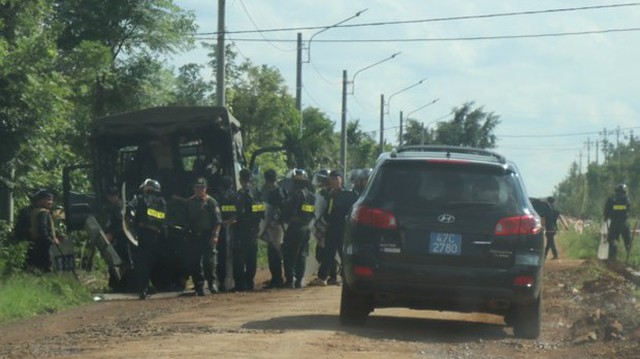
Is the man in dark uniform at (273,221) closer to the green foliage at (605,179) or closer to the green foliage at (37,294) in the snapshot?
the green foliage at (37,294)

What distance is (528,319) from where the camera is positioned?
43.3 feet

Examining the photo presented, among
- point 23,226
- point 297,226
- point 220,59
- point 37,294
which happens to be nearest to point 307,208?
point 297,226

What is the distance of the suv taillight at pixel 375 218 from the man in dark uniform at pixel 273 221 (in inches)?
284

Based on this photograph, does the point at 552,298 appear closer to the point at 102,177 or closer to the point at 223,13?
the point at 102,177

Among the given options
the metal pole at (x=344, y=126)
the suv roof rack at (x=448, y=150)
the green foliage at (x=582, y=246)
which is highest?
the metal pole at (x=344, y=126)

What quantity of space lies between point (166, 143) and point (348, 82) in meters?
34.7

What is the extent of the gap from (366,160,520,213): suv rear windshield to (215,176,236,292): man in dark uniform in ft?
22.2

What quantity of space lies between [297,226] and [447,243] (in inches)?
300

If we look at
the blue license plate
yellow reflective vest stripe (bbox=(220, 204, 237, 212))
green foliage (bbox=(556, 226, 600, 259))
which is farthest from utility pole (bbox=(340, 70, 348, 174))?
the blue license plate

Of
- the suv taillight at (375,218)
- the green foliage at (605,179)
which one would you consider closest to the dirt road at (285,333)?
the suv taillight at (375,218)

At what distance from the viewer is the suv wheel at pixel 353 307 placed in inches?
525

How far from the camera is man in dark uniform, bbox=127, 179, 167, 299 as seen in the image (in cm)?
1814

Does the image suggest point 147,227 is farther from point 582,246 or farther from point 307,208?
point 582,246

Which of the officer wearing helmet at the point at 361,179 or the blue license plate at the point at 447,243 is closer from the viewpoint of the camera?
the blue license plate at the point at 447,243
